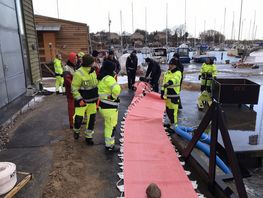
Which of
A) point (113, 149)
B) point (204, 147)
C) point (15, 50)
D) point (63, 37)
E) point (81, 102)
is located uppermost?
point (63, 37)

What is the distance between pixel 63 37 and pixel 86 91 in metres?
14.7

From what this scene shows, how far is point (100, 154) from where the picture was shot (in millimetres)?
4691

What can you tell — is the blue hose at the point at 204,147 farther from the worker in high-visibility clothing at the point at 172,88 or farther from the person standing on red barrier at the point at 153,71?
Result: the person standing on red barrier at the point at 153,71

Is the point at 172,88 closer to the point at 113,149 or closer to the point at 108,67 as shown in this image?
the point at 108,67

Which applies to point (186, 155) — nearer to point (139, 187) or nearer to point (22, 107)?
point (139, 187)

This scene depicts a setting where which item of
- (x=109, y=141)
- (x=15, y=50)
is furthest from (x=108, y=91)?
(x=15, y=50)

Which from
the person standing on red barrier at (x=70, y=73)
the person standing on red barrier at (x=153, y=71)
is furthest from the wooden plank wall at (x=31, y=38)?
the person standing on red barrier at (x=70, y=73)

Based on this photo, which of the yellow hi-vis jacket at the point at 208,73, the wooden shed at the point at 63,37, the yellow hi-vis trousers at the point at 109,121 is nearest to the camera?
the yellow hi-vis trousers at the point at 109,121

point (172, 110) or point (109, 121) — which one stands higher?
point (109, 121)

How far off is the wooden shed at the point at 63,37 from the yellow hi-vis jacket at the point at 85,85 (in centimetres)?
1414

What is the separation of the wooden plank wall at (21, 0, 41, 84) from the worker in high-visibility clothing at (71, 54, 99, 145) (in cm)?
587

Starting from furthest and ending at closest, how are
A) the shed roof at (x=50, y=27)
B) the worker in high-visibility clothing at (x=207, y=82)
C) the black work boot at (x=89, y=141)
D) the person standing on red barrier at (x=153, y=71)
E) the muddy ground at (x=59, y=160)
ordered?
1. the shed roof at (x=50, y=27)
2. the person standing on red barrier at (x=153, y=71)
3. the worker in high-visibility clothing at (x=207, y=82)
4. the black work boot at (x=89, y=141)
5. the muddy ground at (x=59, y=160)

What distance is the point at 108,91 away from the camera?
15.0 feet

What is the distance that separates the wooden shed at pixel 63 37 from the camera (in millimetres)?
18172
